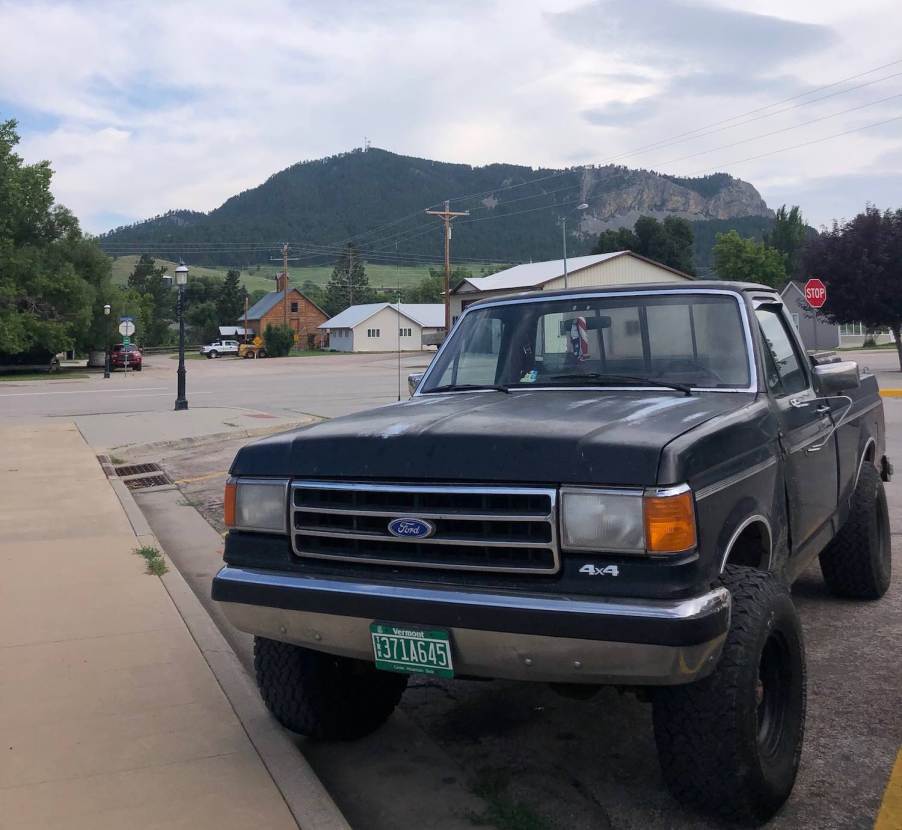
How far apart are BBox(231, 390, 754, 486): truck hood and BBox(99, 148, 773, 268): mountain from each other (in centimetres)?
13907

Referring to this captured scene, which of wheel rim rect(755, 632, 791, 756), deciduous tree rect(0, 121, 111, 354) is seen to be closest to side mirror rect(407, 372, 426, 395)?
wheel rim rect(755, 632, 791, 756)

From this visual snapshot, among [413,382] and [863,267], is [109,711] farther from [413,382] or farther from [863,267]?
[863,267]

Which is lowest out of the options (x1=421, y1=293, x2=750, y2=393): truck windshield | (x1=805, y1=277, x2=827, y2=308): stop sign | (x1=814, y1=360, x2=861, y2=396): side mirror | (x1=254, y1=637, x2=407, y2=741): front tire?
(x1=254, y1=637, x2=407, y2=741): front tire

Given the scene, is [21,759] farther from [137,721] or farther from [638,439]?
[638,439]

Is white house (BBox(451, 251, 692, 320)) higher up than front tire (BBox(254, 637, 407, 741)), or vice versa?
white house (BBox(451, 251, 692, 320))

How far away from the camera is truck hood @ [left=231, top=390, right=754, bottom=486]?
321cm

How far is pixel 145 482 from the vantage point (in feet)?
40.9

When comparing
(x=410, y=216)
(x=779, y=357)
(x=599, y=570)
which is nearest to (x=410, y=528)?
(x=599, y=570)

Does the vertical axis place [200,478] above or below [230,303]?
below

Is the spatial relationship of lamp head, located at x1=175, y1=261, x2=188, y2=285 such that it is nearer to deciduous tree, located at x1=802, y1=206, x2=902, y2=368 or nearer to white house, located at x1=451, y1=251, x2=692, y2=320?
deciduous tree, located at x1=802, y1=206, x2=902, y2=368

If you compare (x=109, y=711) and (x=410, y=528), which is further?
(x=109, y=711)

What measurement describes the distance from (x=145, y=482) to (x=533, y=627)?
10.1 m

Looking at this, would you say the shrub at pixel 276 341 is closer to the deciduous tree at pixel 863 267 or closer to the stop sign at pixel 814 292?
the deciduous tree at pixel 863 267

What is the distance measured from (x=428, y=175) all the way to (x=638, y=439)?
193777mm
